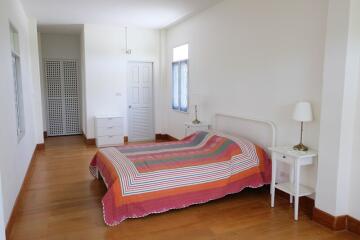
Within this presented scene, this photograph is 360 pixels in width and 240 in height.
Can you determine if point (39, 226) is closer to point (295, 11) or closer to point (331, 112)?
point (331, 112)

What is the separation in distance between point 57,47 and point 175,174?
19.5 ft

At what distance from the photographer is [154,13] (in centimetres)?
530

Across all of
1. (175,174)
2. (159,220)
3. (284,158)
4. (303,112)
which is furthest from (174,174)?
(303,112)

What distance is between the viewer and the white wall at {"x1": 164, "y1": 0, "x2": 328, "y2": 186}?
3051 millimetres

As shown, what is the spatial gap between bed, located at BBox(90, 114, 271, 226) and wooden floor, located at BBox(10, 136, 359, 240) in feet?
0.46

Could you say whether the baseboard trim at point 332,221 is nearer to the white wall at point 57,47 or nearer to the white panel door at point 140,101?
the white panel door at point 140,101

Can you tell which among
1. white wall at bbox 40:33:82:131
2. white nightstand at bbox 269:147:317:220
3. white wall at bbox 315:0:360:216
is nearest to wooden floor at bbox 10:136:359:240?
white nightstand at bbox 269:147:317:220

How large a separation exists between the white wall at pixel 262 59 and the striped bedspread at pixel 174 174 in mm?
556

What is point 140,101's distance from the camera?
692 cm

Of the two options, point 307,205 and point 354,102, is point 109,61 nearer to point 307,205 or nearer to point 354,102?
point 307,205

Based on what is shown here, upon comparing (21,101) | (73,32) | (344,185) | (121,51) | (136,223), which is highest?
(73,32)

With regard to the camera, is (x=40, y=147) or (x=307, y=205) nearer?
(x=307, y=205)

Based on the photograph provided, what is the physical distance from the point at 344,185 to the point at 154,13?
165 inches

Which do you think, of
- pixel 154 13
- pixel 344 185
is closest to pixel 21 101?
pixel 154 13
